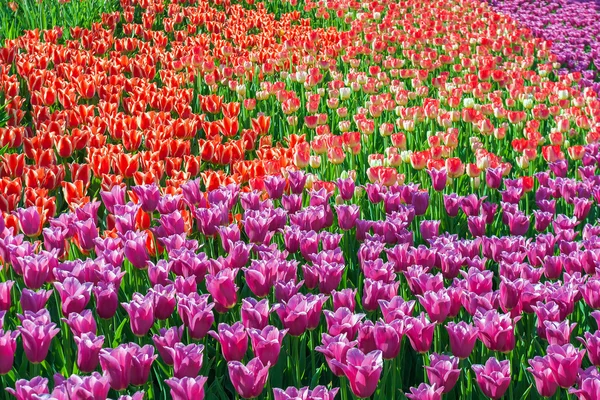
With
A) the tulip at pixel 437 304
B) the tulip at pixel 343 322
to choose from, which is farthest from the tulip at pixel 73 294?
the tulip at pixel 437 304

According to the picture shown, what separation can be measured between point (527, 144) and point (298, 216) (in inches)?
85.6

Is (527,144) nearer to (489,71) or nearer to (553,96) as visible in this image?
(553,96)

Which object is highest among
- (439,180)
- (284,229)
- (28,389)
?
(28,389)

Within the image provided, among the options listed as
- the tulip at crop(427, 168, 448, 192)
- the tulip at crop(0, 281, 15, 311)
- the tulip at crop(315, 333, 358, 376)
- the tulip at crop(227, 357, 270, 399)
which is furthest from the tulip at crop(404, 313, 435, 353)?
the tulip at crop(427, 168, 448, 192)

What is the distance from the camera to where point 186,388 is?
5.88 feet

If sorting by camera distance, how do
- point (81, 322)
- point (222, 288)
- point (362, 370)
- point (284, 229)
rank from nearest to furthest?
1. point (362, 370)
2. point (81, 322)
3. point (222, 288)
4. point (284, 229)

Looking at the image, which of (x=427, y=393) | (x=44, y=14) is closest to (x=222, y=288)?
(x=427, y=393)

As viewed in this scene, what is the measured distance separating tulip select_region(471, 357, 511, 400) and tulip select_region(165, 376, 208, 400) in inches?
28.5

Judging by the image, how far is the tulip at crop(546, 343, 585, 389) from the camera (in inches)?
73.9

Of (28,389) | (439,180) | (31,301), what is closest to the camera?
(28,389)

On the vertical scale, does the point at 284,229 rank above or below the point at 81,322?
below

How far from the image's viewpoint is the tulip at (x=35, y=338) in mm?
1990

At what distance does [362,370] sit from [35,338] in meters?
0.89

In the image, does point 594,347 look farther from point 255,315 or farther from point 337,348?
point 255,315
